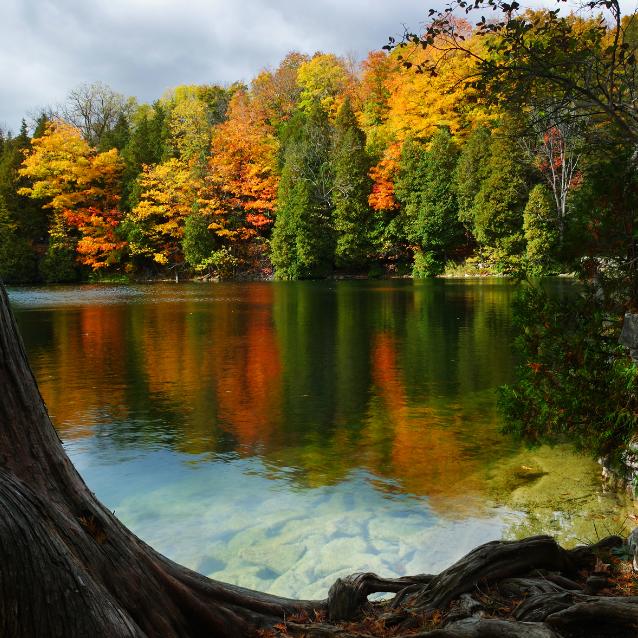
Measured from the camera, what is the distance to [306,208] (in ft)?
135

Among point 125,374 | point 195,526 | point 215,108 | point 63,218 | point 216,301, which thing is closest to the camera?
point 195,526

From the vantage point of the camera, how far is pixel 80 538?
7.29 ft

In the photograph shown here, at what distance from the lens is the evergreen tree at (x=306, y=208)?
41219 mm

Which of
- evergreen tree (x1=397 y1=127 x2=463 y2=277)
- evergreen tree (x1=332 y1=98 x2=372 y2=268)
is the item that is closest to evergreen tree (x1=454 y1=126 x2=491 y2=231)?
evergreen tree (x1=397 y1=127 x2=463 y2=277)

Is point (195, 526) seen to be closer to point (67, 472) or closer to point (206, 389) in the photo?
point (67, 472)

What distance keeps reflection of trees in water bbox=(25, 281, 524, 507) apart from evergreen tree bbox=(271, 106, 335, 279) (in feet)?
65.0

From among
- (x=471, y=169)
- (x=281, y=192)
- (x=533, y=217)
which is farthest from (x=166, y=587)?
(x=281, y=192)

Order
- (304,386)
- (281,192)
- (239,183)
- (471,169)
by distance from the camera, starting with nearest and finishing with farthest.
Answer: (304,386)
(471,169)
(281,192)
(239,183)

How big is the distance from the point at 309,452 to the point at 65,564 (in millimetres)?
5874

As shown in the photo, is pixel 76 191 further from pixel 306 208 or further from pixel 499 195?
pixel 499 195

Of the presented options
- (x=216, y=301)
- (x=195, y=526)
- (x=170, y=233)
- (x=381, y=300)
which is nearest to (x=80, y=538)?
(x=195, y=526)

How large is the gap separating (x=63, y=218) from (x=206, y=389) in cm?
3769

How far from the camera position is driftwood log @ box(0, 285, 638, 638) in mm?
1863

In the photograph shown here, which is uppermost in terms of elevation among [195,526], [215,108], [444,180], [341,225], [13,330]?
[215,108]
